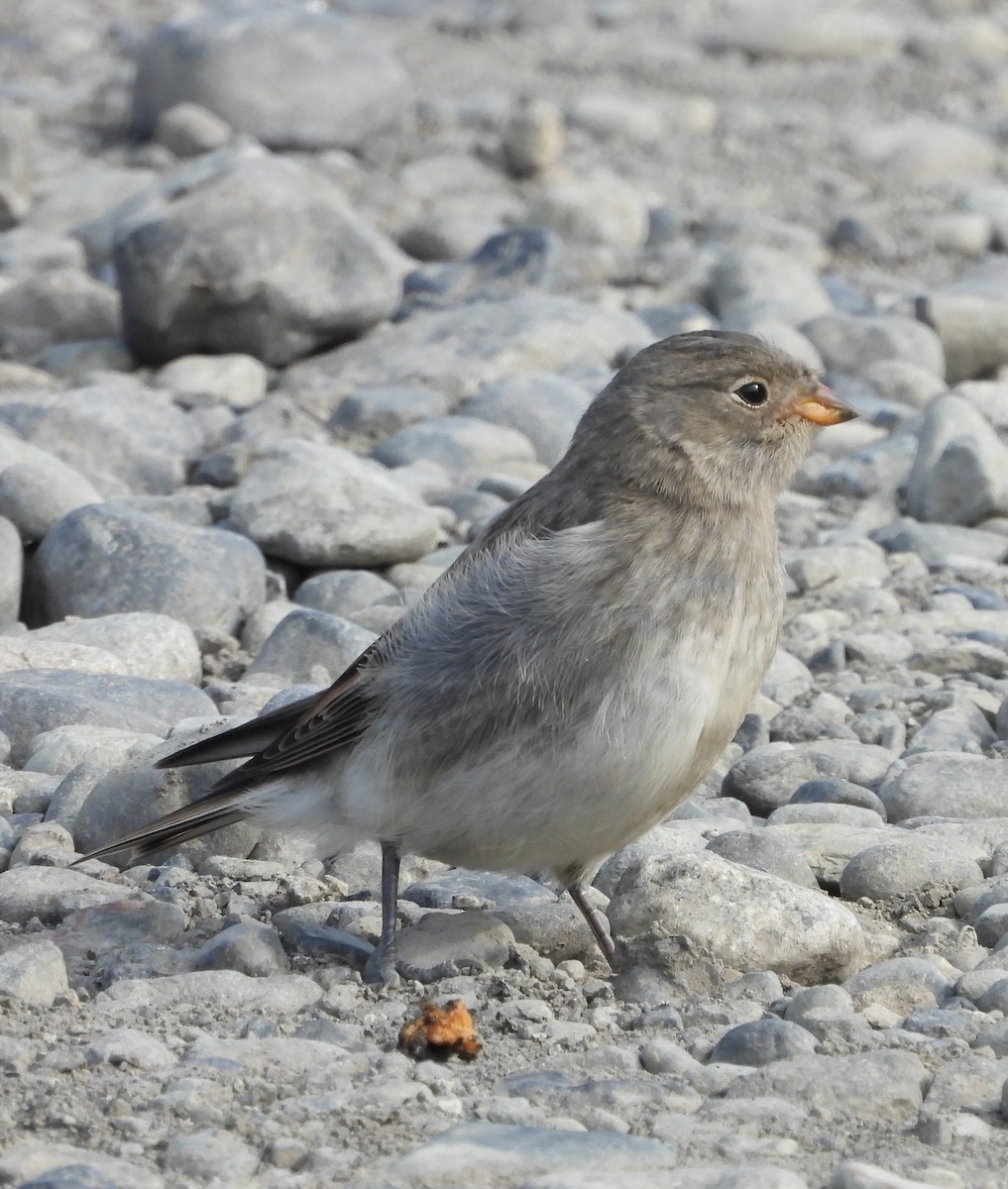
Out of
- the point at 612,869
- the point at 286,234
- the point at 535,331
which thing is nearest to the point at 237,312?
the point at 286,234

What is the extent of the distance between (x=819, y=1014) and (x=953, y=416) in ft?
15.4

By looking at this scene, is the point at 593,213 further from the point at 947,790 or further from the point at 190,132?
the point at 947,790

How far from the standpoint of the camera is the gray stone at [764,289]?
10.3 meters

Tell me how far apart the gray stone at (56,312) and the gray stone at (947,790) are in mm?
5444

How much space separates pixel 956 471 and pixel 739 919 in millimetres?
4073

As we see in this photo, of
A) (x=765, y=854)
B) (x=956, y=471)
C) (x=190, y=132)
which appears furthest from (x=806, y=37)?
(x=765, y=854)

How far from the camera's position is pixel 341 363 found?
9258mm

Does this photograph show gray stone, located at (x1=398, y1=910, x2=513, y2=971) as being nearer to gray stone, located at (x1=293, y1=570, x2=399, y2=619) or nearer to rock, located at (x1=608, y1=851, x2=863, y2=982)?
rock, located at (x1=608, y1=851, x2=863, y2=982)

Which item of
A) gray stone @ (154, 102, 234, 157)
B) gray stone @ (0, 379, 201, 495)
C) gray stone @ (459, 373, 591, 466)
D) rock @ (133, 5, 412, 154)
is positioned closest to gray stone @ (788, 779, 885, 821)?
gray stone @ (459, 373, 591, 466)

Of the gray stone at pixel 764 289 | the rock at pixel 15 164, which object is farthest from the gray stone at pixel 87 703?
the rock at pixel 15 164

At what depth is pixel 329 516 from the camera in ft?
22.5

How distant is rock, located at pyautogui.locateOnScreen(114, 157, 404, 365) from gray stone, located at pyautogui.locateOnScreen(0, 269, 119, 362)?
1.60 feet

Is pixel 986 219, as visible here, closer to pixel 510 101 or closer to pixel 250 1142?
pixel 510 101

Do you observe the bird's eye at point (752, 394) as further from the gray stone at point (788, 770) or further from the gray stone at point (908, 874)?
the gray stone at point (788, 770)
